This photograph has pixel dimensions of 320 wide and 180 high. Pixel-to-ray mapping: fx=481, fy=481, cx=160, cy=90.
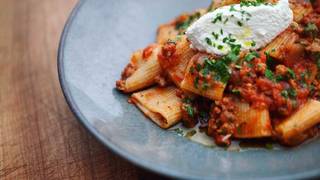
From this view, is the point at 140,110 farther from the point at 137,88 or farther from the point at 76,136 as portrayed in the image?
the point at 76,136

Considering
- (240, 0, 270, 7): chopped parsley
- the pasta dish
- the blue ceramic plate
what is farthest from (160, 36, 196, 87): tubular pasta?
(240, 0, 270, 7): chopped parsley

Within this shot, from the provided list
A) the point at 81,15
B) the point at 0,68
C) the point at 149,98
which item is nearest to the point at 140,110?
the point at 149,98

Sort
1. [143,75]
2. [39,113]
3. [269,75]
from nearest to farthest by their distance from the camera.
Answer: [269,75] → [143,75] → [39,113]

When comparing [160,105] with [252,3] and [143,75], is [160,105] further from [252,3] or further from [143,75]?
[252,3]

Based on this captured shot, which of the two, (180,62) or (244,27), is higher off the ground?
(244,27)

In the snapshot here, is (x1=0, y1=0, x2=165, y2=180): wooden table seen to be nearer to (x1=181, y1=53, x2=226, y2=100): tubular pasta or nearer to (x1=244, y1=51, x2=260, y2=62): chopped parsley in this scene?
(x1=181, y1=53, x2=226, y2=100): tubular pasta

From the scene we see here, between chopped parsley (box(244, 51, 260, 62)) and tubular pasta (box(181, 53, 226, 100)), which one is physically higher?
chopped parsley (box(244, 51, 260, 62))

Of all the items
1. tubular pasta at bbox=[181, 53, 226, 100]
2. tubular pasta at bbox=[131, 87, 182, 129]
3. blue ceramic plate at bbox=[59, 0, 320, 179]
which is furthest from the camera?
tubular pasta at bbox=[131, 87, 182, 129]

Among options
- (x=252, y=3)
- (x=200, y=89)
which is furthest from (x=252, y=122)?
(x=252, y=3)
